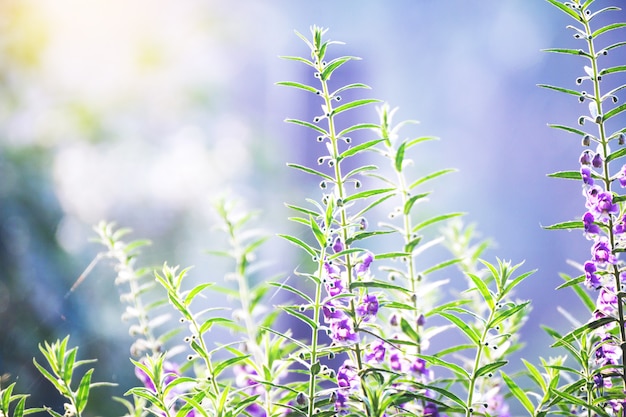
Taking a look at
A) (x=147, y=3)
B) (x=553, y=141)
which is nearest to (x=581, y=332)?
(x=553, y=141)

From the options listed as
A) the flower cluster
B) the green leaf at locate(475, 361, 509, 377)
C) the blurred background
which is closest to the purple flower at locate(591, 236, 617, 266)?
the flower cluster

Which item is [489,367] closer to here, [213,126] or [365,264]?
[365,264]

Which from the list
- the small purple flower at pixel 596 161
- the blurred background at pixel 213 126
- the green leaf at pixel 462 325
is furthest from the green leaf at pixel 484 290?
the blurred background at pixel 213 126

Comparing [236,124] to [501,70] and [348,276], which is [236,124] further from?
[348,276]

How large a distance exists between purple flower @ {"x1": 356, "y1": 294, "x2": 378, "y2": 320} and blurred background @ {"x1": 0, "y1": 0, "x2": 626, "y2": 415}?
1.40m

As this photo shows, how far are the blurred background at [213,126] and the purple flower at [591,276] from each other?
1.50 meters

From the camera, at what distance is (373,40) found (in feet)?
8.52

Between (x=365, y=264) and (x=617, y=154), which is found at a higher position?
(x=617, y=154)

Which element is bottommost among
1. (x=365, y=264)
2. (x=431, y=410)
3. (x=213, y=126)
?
(x=431, y=410)

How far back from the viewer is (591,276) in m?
0.54

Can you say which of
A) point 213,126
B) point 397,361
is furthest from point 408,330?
point 213,126

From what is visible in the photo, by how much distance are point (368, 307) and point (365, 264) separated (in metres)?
0.03

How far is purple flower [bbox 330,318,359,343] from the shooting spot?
0.54 metres

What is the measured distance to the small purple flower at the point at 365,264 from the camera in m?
0.56
